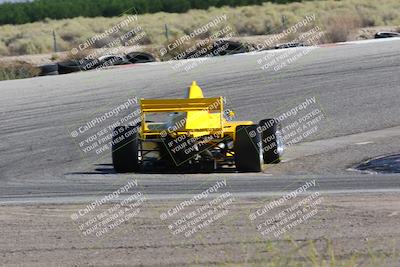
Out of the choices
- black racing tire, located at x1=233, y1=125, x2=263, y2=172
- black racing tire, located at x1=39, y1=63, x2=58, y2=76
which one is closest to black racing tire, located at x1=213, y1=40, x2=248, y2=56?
black racing tire, located at x1=39, y1=63, x2=58, y2=76

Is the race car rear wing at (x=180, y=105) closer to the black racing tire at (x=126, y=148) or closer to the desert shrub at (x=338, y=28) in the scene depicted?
the black racing tire at (x=126, y=148)

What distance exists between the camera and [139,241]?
9.73 m

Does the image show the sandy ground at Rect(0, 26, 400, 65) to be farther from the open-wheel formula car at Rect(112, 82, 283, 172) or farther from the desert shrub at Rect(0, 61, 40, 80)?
the open-wheel formula car at Rect(112, 82, 283, 172)

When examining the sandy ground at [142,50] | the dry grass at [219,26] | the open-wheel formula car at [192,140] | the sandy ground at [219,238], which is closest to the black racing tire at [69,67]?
the sandy ground at [142,50]

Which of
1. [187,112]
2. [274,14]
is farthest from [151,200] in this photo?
[274,14]

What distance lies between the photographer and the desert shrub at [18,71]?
106ft

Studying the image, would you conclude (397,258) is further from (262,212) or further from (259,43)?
(259,43)

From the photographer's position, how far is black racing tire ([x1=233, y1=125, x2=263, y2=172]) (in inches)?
618

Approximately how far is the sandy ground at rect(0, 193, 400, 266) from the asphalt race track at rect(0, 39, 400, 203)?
1.61 meters

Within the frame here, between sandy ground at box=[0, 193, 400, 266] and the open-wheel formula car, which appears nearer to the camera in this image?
sandy ground at box=[0, 193, 400, 266]

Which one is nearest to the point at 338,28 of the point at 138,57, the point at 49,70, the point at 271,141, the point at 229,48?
the point at 229,48

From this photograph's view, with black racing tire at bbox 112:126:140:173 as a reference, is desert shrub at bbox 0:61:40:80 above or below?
below

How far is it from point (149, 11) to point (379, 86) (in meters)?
39.9

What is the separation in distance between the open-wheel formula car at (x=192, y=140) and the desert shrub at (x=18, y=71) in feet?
53.7
